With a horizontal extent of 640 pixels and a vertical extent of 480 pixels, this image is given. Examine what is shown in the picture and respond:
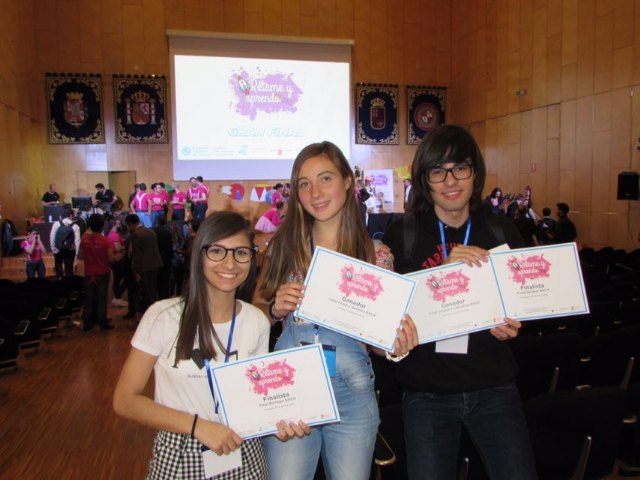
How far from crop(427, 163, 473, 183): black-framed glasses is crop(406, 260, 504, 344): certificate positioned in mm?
313

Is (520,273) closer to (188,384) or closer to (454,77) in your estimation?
(188,384)

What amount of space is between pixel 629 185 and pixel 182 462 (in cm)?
1005

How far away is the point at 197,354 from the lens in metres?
Answer: 1.55

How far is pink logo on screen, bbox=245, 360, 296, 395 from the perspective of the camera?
1441 millimetres

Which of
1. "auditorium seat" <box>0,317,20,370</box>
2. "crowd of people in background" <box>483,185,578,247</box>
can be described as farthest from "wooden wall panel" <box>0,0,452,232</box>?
"auditorium seat" <box>0,317,20,370</box>

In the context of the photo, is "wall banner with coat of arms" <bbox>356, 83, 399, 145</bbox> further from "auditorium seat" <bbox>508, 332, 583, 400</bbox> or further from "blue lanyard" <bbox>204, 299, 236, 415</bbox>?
"blue lanyard" <bbox>204, 299, 236, 415</bbox>

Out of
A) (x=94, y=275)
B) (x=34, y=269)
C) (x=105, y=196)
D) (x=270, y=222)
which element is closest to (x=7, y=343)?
(x=94, y=275)

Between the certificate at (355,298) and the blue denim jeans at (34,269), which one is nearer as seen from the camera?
the certificate at (355,298)

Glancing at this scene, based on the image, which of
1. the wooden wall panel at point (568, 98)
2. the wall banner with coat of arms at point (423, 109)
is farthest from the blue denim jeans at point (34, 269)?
the wall banner with coat of arms at point (423, 109)

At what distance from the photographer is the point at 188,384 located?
156 centimetres

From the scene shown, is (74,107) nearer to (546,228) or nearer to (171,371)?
(546,228)

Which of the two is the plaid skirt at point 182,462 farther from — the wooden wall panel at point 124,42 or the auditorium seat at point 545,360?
the wooden wall panel at point 124,42

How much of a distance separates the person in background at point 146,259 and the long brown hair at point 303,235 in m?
5.87

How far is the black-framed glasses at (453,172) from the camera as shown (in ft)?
5.74
